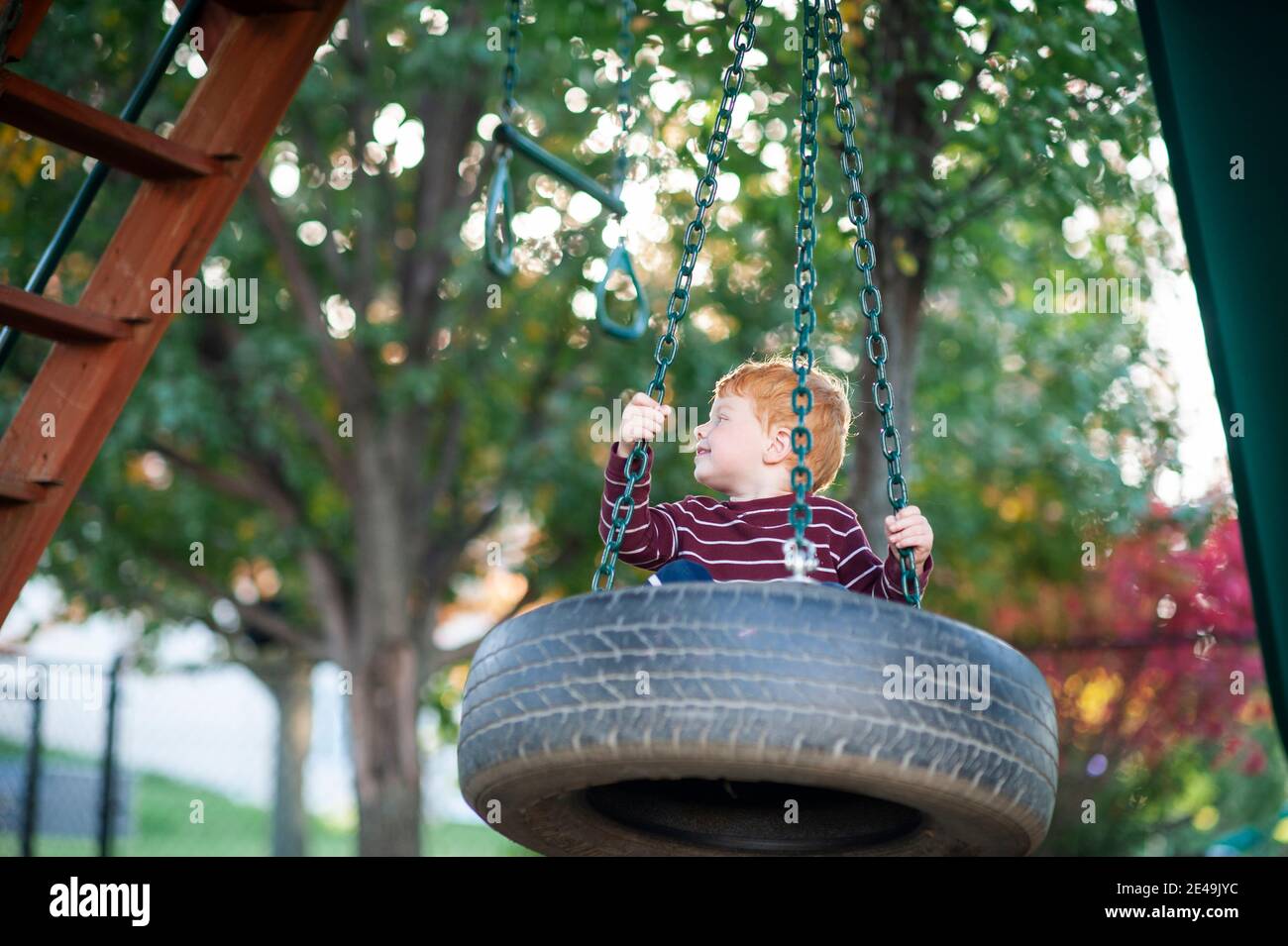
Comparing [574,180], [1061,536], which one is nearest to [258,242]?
[574,180]

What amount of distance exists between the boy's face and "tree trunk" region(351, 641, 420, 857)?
5.86 meters

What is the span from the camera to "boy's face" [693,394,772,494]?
3.07m

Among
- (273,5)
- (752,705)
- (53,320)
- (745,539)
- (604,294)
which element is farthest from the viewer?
(604,294)

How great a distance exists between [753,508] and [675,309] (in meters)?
0.47

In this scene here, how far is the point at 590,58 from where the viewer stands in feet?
19.8

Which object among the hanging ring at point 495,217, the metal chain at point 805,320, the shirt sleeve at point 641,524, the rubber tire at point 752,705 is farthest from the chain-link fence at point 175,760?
the metal chain at point 805,320

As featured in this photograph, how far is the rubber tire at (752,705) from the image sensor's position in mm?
2219

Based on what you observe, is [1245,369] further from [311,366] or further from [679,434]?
[311,366]

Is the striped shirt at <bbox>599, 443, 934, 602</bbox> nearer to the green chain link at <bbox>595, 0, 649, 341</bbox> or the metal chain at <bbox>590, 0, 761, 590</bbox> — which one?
the metal chain at <bbox>590, 0, 761, 590</bbox>

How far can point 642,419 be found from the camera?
271 cm

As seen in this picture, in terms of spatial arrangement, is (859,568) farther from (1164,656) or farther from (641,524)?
(1164,656)

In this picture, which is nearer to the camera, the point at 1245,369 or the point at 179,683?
the point at 1245,369

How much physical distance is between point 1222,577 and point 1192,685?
2.74 ft

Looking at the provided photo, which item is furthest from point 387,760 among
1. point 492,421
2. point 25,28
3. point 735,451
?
point 25,28
